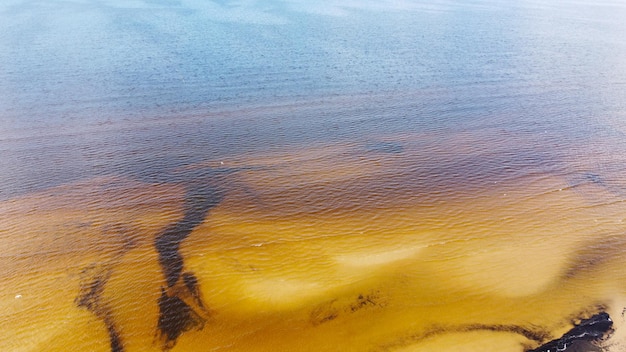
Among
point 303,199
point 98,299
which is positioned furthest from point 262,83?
point 98,299

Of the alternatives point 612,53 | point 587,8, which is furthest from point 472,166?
point 587,8

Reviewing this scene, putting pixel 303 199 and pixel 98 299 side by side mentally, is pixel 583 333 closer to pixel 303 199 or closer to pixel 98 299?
pixel 303 199

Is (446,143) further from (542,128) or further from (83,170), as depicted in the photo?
(83,170)

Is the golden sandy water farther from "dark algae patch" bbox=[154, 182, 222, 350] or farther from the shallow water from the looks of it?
"dark algae patch" bbox=[154, 182, 222, 350]

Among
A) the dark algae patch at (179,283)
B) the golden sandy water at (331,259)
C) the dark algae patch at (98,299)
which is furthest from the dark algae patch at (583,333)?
the dark algae patch at (98,299)

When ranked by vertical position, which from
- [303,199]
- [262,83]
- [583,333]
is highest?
[262,83]
